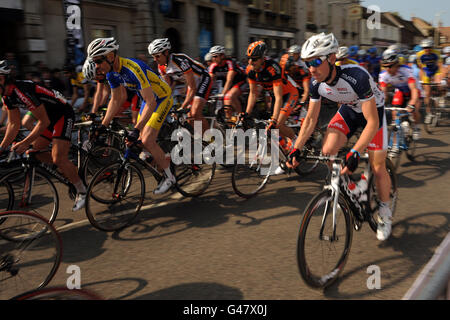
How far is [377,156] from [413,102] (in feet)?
11.8

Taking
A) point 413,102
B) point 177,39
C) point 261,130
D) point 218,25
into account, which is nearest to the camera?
point 261,130

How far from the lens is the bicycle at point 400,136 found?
21.4ft

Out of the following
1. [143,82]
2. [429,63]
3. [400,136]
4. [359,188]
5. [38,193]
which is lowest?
[38,193]

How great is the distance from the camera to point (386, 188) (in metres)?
3.80

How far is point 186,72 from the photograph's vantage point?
20.9ft

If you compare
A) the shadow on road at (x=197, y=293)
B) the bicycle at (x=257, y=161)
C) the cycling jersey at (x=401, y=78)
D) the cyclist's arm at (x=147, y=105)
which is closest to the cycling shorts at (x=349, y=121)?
the bicycle at (x=257, y=161)

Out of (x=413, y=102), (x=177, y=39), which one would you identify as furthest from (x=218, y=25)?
(x=413, y=102)

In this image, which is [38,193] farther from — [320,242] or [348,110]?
[348,110]

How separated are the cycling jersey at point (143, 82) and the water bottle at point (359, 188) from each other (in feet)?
8.45

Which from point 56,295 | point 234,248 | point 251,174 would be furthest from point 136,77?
point 56,295

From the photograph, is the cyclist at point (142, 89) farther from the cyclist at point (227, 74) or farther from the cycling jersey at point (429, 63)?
the cycling jersey at point (429, 63)

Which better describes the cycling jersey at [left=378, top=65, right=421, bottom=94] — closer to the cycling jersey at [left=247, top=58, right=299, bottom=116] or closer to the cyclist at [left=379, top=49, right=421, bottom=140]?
the cyclist at [left=379, top=49, right=421, bottom=140]

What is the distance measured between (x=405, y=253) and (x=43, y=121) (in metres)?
4.27

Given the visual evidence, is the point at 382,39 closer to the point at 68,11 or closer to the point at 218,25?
the point at 218,25
